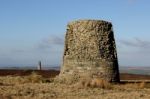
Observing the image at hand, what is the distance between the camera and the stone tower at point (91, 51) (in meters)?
23.6

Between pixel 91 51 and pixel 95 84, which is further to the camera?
pixel 91 51

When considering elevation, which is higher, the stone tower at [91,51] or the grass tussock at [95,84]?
the stone tower at [91,51]

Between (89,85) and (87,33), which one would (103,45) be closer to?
(87,33)

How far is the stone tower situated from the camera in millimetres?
23562

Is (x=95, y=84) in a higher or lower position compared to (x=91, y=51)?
lower

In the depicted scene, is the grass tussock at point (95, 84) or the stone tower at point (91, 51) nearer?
the grass tussock at point (95, 84)

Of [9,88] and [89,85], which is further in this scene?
[89,85]

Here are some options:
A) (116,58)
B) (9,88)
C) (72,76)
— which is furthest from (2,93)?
(116,58)

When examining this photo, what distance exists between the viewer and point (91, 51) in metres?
23.5

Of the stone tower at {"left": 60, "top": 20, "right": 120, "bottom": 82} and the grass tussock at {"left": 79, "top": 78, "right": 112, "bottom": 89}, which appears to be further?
the stone tower at {"left": 60, "top": 20, "right": 120, "bottom": 82}

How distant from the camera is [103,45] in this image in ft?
78.1

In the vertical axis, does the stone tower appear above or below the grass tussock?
above

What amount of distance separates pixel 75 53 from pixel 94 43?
1.09 m

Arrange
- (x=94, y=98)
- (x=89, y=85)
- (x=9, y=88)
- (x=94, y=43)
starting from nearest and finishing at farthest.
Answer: (x=94, y=98) → (x=9, y=88) → (x=89, y=85) → (x=94, y=43)
